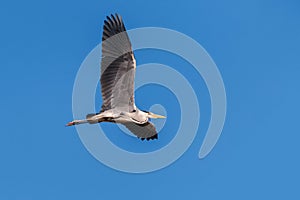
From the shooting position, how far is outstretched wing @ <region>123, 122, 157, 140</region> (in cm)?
2155

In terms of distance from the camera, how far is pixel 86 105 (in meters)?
21.3

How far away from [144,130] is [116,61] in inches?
107

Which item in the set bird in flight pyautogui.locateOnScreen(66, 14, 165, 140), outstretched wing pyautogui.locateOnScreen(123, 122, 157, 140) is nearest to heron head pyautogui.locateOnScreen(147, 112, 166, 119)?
outstretched wing pyautogui.locateOnScreen(123, 122, 157, 140)

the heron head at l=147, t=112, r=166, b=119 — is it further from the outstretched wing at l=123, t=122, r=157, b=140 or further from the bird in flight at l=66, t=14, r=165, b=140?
the bird in flight at l=66, t=14, r=165, b=140

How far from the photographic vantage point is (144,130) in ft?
71.4

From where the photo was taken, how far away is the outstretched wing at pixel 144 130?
21547mm

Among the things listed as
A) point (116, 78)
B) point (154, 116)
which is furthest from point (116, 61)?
point (154, 116)

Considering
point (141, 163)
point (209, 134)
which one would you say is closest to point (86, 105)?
point (141, 163)

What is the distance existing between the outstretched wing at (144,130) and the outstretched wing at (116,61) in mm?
1506

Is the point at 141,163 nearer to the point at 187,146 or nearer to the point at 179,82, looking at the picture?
the point at 187,146

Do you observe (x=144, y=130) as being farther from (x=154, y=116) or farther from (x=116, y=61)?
(x=116, y=61)

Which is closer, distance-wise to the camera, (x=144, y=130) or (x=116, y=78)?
(x=116, y=78)

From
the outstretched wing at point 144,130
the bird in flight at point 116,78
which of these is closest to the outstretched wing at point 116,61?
the bird in flight at point 116,78

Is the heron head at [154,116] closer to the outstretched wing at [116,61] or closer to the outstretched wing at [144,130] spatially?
the outstretched wing at [144,130]
